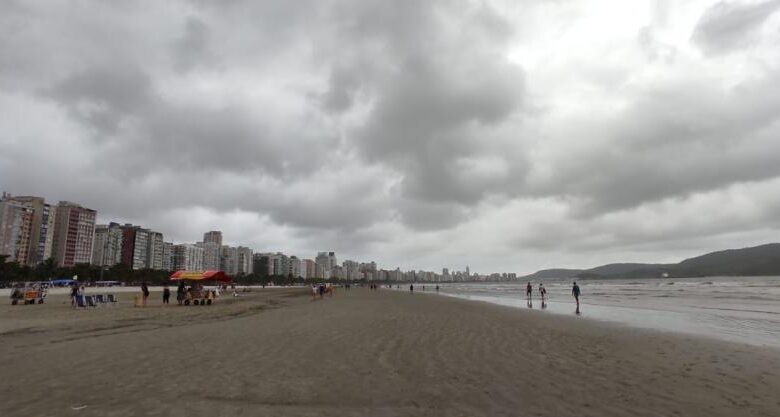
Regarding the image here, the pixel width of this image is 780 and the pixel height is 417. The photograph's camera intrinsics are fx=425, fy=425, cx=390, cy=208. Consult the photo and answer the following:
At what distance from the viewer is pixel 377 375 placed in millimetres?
9094

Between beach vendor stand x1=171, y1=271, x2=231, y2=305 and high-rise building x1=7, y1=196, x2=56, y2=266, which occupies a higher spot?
high-rise building x1=7, y1=196, x2=56, y2=266

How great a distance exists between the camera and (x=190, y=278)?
3344cm

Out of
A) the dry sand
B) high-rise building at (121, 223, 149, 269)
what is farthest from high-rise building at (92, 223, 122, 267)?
the dry sand

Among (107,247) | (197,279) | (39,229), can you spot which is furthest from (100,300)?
(107,247)

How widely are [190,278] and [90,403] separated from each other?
28.9m

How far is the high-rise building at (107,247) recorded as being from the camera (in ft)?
612

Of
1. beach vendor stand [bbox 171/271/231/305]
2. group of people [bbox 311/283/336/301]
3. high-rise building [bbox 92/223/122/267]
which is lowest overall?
A: group of people [bbox 311/283/336/301]

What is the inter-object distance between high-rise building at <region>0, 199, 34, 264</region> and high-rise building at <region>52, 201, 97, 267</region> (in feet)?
60.5

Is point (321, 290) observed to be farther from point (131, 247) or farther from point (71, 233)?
point (131, 247)

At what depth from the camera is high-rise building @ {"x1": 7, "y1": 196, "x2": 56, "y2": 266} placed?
485 feet

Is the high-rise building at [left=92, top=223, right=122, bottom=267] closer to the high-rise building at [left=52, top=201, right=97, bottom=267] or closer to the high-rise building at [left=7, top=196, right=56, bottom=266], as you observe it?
the high-rise building at [left=52, top=201, right=97, bottom=267]

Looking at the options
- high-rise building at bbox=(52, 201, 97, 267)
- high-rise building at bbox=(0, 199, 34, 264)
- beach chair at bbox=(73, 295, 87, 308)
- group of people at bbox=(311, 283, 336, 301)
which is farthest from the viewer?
high-rise building at bbox=(52, 201, 97, 267)

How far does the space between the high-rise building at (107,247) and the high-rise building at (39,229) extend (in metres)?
25.0

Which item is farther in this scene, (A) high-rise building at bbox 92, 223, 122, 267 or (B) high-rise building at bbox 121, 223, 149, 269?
(B) high-rise building at bbox 121, 223, 149, 269
